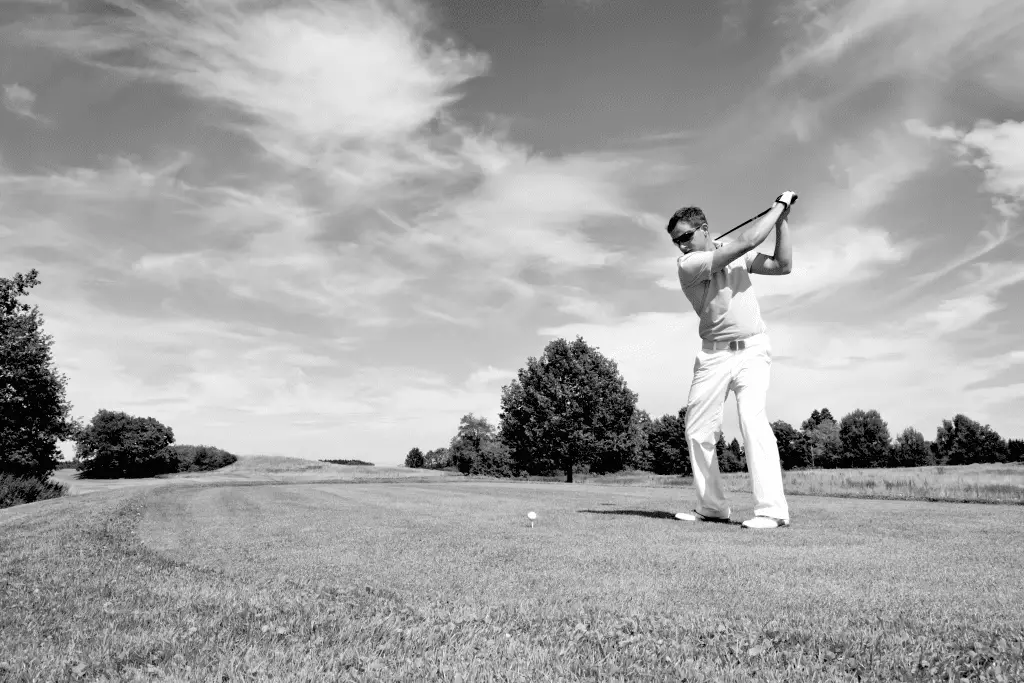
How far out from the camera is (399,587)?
5422 mm

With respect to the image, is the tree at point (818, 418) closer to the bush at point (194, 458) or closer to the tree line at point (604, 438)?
the tree line at point (604, 438)

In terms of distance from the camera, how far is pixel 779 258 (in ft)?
28.7

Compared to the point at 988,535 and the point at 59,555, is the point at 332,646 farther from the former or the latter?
the point at 988,535

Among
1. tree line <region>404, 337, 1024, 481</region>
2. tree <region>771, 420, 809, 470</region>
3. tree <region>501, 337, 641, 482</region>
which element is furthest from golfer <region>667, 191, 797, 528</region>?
tree <region>771, 420, 809, 470</region>

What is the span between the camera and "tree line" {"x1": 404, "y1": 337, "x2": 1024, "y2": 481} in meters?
51.0

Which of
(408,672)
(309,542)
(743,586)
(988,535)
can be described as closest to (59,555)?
(309,542)

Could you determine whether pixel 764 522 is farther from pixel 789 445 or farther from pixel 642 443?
pixel 789 445

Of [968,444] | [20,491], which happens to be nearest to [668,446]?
[968,444]

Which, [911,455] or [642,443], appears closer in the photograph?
[642,443]

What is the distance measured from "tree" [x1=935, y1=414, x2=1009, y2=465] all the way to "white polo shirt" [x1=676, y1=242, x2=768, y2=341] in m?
128

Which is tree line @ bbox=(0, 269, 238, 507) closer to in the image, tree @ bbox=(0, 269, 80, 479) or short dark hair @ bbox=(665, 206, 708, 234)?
tree @ bbox=(0, 269, 80, 479)

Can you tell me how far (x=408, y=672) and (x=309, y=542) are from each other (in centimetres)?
554

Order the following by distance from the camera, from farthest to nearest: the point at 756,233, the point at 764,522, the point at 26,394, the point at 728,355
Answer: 1. the point at 26,394
2. the point at 728,355
3. the point at 764,522
4. the point at 756,233

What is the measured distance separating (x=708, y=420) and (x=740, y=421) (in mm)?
455
